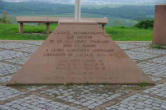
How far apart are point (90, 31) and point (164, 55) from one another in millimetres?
3763

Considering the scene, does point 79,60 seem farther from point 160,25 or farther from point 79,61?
point 160,25

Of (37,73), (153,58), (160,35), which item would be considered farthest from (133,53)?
(37,73)

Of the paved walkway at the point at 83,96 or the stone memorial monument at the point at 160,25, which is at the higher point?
the stone memorial monument at the point at 160,25

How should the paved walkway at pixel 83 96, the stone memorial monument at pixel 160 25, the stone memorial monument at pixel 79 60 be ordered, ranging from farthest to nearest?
the stone memorial monument at pixel 160 25 < the stone memorial monument at pixel 79 60 < the paved walkway at pixel 83 96

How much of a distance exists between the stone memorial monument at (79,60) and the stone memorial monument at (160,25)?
4.48 m

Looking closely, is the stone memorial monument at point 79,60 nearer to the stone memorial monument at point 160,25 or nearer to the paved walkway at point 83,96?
the paved walkway at point 83,96

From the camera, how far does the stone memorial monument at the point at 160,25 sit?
29.8ft

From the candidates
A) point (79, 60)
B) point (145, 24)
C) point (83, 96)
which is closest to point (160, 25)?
point (79, 60)

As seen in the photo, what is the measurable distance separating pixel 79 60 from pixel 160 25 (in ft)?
16.4

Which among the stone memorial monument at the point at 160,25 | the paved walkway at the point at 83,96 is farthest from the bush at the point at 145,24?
the paved walkway at the point at 83,96

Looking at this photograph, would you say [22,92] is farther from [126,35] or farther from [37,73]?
[126,35]

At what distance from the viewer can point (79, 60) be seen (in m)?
5.09

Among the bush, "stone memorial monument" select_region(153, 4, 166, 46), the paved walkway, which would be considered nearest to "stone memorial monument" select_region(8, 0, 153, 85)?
the paved walkway

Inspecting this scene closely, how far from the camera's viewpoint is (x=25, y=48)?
8938mm
